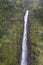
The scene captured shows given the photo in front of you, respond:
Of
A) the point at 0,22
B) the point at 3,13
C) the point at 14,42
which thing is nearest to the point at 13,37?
the point at 14,42

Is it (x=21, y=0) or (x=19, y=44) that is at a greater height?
(x=21, y=0)

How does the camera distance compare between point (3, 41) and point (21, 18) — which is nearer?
point (3, 41)

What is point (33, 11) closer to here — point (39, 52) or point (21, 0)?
point (21, 0)

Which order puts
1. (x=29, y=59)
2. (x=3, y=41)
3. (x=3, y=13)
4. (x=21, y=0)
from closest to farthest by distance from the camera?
1. (x=29, y=59)
2. (x=3, y=41)
3. (x=3, y=13)
4. (x=21, y=0)

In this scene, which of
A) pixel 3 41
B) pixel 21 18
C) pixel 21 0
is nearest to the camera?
pixel 3 41

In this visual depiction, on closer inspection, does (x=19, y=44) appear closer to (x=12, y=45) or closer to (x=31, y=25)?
(x=12, y=45)

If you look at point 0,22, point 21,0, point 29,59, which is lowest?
point 29,59
